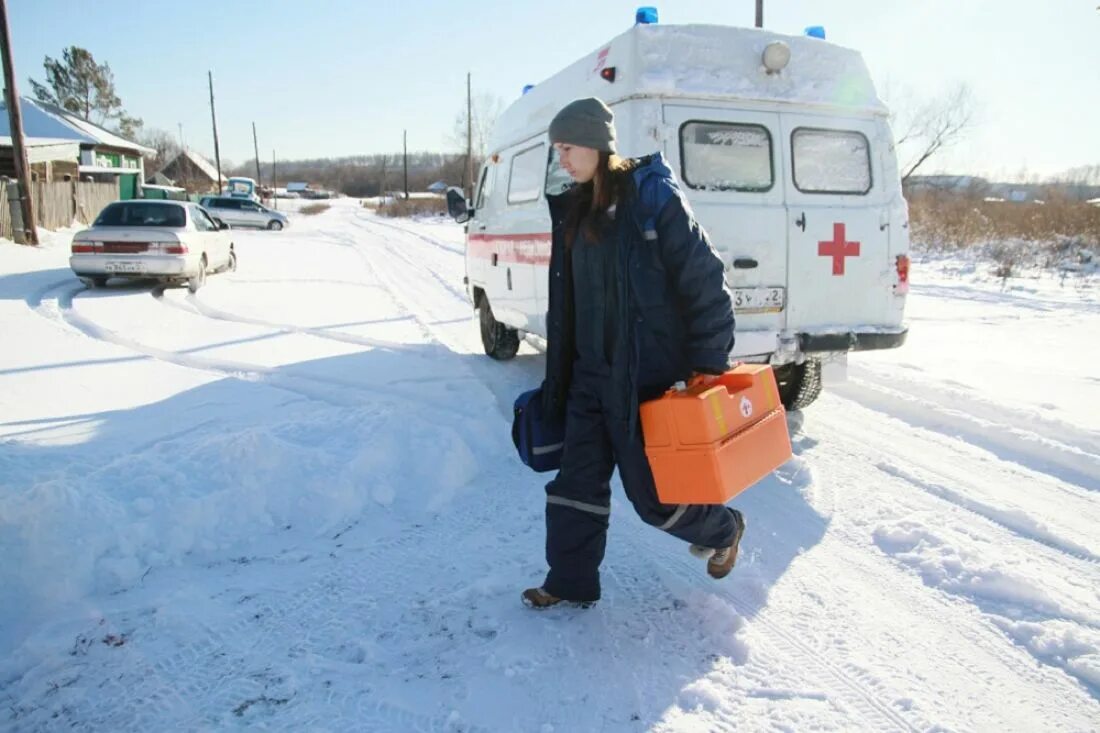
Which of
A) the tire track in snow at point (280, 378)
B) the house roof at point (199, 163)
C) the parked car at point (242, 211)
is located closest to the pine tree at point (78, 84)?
the house roof at point (199, 163)

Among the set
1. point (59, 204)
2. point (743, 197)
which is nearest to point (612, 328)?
point (743, 197)

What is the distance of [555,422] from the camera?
9.07 ft

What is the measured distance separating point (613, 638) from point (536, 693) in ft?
1.40

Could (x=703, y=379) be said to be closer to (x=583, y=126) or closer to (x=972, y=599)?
(x=583, y=126)

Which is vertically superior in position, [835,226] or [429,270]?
[835,226]

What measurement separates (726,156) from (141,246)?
996cm

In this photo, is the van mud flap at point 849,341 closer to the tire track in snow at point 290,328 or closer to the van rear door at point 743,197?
the van rear door at point 743,197

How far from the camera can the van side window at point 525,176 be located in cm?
581

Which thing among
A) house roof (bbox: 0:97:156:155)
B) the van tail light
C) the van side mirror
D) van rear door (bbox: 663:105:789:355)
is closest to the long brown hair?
van rear door (bbox: 663:105:789:355)

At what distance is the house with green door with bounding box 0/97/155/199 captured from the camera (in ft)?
91.2

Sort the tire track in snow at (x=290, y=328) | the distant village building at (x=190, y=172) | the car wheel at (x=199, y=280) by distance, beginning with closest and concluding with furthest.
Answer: the tire track in snow at (x=290, y=328) < the car wheel at (x=199, y=280) < the distant village building at (x=190, y=172)

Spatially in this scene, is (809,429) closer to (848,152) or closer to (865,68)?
(848,152)

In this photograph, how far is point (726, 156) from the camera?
4.64 meters

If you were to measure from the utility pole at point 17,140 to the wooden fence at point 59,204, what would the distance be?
252 mm
